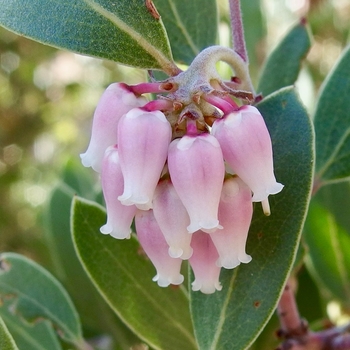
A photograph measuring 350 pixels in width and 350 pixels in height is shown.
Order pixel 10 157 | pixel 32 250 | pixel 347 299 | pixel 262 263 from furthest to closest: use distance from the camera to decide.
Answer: pixel 10 157 → pixel 32 250 → pixel 347 299 → pixel 262 263

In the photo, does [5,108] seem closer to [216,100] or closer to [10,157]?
[10,157]

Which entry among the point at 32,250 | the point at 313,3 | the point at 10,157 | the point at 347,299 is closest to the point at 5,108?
the point at 10,157

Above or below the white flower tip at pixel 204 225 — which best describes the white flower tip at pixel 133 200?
above

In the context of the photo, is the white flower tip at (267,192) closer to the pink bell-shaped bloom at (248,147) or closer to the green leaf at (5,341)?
the pink bell-shaped bloom at (248,147)

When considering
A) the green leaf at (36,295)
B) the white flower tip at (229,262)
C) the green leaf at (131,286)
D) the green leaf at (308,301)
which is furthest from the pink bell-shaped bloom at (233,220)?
the green leaf at (308,301)

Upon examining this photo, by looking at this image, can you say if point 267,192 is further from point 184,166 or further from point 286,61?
point 286,61

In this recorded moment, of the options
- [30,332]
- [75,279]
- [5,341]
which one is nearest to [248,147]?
[5,341]

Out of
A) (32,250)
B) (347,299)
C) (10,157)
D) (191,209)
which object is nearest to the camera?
(191,209)

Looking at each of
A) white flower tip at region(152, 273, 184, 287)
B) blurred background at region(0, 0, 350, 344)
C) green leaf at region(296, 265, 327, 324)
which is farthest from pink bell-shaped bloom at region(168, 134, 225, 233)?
blurred background at region(0, 0, 350, 344)
